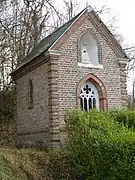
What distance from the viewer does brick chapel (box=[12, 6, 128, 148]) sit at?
56.0ft

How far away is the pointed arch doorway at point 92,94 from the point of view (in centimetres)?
1822

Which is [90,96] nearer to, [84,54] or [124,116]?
[84,54]

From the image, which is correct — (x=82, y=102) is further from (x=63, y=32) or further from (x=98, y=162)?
(x=98, y=162)

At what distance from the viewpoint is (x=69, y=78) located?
691 inches

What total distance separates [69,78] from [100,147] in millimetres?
6288

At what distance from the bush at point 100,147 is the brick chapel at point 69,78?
2930mm

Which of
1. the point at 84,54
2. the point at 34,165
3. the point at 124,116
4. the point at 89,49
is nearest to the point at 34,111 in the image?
the point at 84,54

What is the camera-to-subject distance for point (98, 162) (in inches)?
476

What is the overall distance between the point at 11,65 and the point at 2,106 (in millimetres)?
3589

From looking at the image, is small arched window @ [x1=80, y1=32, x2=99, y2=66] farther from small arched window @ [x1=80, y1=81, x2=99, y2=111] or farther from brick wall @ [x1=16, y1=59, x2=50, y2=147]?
brick wall @ [x1=16, y1=59, x2=50, y2=147]

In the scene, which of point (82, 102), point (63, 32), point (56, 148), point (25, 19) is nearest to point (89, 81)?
point (82, 102)

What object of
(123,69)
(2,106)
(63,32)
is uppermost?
(63,32)

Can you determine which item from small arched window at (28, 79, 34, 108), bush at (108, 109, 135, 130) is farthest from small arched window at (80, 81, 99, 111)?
bush at (108, 109, 135, 130)

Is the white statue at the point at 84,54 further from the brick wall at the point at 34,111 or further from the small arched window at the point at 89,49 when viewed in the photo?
the brick wall at the point at 34,111
